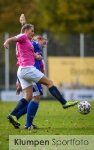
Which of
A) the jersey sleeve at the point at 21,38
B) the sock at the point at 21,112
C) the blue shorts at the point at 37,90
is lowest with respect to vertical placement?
the sock at the point at 21,112

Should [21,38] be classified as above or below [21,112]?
above

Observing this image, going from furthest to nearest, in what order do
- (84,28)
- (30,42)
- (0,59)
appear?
(84,28)
(0,59)
(30,42)

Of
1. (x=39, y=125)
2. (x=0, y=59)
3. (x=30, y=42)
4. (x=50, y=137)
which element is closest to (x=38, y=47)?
(x=30, y=42)

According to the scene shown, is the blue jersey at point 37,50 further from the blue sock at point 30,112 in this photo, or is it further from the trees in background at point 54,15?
the trees in background at point 54,15

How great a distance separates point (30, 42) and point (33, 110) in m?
1.40

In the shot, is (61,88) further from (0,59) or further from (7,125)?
(7,125)

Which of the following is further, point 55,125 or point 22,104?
point 55,125

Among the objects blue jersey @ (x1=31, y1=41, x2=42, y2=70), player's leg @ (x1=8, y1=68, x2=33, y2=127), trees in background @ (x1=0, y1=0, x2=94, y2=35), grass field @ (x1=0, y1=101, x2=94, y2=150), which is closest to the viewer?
grass field @ (x1=0, y1=101, x2=94, y2=150)

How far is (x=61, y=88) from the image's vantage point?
121 ft

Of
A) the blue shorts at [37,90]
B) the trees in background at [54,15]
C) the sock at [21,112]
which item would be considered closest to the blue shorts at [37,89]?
the blue shorts at [37,90]

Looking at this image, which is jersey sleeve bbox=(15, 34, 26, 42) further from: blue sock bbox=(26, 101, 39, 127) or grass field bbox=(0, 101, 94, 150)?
grass field bbox=(0, 101, 94, 150)

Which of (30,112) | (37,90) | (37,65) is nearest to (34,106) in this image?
(30,112)

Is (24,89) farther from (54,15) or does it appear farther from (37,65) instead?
(54,15)

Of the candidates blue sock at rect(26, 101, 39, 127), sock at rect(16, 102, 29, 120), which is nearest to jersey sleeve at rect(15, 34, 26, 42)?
blue sock at rect(26, 101, 39, 127)
